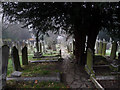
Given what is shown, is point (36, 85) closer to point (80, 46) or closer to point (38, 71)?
point (38, 71)

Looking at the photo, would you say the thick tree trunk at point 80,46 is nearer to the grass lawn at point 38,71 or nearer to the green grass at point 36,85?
the grass lawn at point 38,71

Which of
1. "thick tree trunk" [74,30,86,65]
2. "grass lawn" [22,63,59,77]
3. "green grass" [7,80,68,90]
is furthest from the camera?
"thick tree trunk" [74,30,86,65]

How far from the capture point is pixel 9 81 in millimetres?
3816

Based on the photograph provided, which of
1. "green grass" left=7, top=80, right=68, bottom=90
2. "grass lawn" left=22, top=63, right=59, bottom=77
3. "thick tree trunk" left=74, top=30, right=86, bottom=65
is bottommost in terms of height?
"green grass" left=7, top=80, right=68, bottom=90

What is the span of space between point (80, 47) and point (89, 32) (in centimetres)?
118

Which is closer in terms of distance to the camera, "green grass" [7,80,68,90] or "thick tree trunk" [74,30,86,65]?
"green grass" [7,80,68,90]

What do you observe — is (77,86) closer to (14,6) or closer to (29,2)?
(29,2)

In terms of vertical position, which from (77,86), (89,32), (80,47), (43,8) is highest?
(43,8)

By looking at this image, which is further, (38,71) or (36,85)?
(38,71)

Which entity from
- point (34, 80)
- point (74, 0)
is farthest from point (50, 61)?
point (74, 0)

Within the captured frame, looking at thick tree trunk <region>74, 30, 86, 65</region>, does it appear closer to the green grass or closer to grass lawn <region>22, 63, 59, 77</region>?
grass lawn <region>22, 63, 59, 77</region>

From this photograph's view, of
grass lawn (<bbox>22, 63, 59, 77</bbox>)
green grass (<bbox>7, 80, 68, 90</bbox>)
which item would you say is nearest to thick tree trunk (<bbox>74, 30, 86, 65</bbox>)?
grass lawn (<bbox>22, 63, 59, 77</bbox>)

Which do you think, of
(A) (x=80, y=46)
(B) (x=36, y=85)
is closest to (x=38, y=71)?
(B) (x=36, y=85)

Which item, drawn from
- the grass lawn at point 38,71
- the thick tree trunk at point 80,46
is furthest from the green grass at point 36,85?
the thick tree trunk at point 80,46
